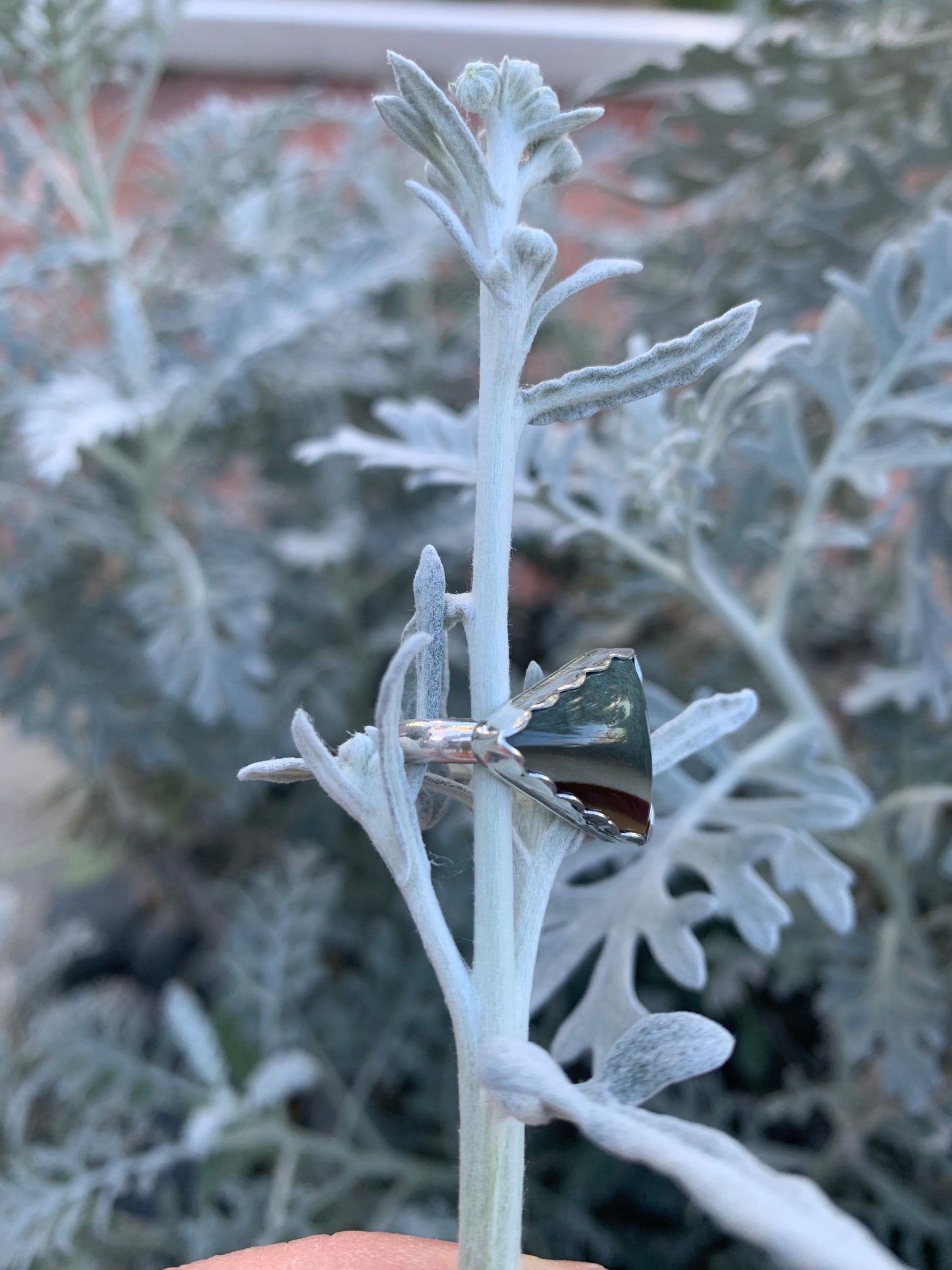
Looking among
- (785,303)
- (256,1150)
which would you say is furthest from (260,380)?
(256,1150)

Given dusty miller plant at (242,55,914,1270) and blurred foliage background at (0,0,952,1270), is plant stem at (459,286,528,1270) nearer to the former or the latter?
dusty miller plant at (242,55,914,1270)

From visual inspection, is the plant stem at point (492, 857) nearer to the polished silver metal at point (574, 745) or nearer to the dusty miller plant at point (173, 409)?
the polished silver metal at point (574, 745)

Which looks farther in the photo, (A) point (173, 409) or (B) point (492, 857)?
(A) point (173, 409)

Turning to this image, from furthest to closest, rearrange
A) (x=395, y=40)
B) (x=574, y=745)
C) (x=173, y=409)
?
(x=395, y=40), (x=173, y=409), (x=574, y=745)

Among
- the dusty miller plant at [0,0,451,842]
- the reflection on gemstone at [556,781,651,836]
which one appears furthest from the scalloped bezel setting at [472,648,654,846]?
the dusty miller plant at [0,0,451,842]

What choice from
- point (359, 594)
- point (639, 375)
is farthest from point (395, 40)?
point (639, 375)

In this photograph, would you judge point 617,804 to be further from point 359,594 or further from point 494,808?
point 359,594

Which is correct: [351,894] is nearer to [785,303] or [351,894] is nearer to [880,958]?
[880,958]
